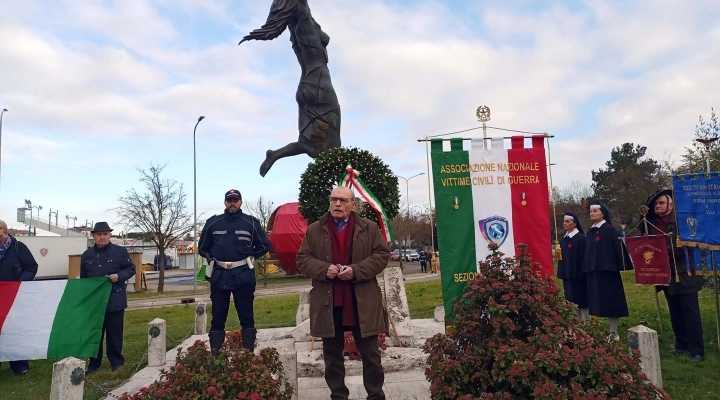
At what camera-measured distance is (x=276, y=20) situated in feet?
38.6

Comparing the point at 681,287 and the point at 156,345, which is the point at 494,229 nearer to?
the point at 681,287

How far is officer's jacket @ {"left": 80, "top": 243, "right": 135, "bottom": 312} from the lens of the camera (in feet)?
21.2

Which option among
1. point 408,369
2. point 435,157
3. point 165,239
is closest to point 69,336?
point 408,369

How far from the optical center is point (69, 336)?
611 cm

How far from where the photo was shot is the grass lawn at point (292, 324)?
5090 millimetres

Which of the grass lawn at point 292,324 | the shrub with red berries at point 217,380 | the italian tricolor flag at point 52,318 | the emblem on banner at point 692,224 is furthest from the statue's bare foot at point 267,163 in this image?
the shrub with red berries at point 217,380

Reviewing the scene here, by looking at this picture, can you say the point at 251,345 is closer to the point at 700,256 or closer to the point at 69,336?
the point at 69,336

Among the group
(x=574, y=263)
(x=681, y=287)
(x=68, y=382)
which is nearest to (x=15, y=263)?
(x=68, y=382)

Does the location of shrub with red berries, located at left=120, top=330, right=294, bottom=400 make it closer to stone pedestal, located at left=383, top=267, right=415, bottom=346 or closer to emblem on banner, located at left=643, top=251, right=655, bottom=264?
stone pedestal, located at left=383, top=267, right=415, bottom=346

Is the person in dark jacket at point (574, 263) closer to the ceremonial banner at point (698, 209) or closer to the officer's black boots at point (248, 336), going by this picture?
the ceremonial banner at point (698, 209)

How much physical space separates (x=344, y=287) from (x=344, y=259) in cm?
25

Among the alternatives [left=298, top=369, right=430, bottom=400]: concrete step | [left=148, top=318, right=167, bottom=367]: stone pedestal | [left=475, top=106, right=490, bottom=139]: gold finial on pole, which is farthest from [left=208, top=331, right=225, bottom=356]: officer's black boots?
[left=475, top=106, right=490, bottom=139]: gold finial on pole

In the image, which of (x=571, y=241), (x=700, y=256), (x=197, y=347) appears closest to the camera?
(x=197, y=347)

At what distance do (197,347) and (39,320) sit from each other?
12.9ft
